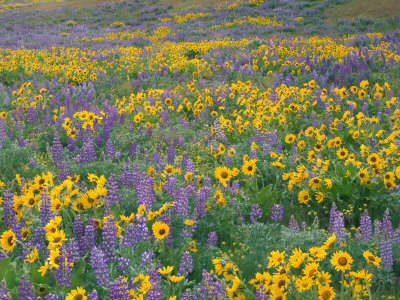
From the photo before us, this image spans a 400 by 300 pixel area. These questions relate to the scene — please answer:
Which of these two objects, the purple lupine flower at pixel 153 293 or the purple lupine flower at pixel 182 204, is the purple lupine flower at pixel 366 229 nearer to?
the purple lupine flower at pixel 182 204

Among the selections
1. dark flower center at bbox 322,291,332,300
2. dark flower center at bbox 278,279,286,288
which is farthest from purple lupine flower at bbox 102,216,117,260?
dark flower center at bbox 322,291,332,300

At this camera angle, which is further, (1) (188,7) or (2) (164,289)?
(1) (188,7)

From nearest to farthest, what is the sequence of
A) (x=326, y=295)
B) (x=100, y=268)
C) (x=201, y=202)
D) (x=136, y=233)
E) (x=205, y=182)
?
(x=326, y=295) → (x=100, y=268) → (x=136, y=233) → (x=201, y=202) → (x=205, y=182)

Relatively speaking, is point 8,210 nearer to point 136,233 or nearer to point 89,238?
point 89,238

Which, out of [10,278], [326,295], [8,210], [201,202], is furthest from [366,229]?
[8,210]

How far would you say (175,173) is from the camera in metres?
4.23

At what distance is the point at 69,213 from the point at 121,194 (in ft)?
1.57

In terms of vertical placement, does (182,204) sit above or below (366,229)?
above

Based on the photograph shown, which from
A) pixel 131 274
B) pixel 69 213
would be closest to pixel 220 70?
pixel 69 213

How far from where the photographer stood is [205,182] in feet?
12.1

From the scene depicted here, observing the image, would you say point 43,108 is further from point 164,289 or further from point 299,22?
point 299,22

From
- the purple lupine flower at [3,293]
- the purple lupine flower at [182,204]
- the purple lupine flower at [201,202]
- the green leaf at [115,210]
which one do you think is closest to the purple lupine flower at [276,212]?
the purple lupine flower at [201,202]

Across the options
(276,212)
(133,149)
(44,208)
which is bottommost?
(276,212)

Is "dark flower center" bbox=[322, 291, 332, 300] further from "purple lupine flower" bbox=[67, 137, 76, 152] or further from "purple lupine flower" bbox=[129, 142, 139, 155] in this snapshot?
"purple lupine flower" bbox=[67, 137, 76, 152]
